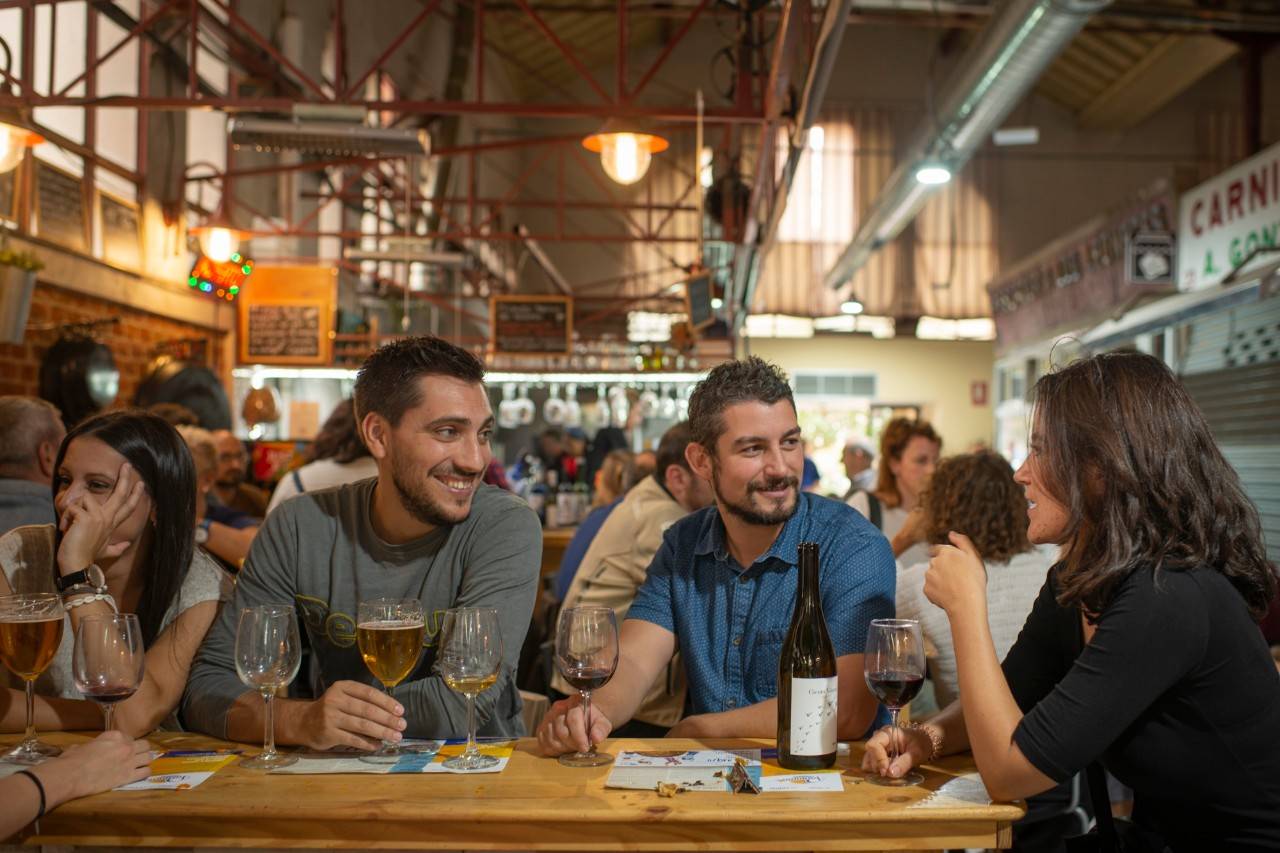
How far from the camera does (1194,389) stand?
7.50 meters

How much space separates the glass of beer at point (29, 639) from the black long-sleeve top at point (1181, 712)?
1582mm

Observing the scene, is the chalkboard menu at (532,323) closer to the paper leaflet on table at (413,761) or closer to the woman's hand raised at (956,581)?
the paper leaflet on table at (413,761)

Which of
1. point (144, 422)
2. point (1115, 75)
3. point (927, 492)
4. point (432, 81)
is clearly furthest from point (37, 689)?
point (1115, 75)

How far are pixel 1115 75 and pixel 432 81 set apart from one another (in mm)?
9652

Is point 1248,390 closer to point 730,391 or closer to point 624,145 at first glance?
point 624,145

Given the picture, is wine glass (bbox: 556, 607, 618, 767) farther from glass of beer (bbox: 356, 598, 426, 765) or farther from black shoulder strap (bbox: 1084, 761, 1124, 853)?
black shoulder strap (bbox: 1084, 761, 1124, 853)

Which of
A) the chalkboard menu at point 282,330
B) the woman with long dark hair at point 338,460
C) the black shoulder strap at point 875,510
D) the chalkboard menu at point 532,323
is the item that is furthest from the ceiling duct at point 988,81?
the chalkboard menu at point 282,330

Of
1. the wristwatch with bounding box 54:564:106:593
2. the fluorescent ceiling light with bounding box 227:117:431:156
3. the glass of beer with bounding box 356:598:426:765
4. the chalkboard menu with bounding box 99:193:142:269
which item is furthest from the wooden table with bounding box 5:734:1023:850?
the chalkboard menu with bounding box 99:193:142:269

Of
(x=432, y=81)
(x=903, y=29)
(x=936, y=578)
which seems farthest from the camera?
(x=903, y=29)

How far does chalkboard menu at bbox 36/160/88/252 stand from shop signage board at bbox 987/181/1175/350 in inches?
258

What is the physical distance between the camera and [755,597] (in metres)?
2.49

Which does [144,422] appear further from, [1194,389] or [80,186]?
[1194,389]

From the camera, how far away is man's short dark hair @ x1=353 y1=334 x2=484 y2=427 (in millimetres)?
2385

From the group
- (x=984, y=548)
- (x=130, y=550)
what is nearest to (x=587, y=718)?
(x=130, y=550)
